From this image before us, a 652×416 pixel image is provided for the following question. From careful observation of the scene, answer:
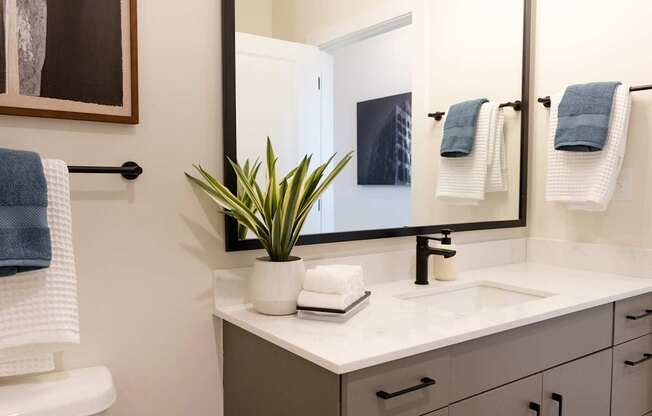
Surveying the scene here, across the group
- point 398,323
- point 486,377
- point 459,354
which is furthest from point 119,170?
point 486,377

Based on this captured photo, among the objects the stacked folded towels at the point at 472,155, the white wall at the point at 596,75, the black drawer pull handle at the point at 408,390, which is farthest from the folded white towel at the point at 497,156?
the black drawer pull handle at the point at 408,390

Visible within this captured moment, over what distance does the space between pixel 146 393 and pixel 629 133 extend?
1.81m

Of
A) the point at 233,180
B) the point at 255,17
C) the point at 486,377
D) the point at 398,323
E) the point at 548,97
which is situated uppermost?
the point at 255,17

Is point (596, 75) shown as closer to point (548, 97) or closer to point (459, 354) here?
point (548, 97)

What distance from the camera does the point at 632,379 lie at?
1.65 m

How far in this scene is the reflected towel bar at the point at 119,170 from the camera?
1.15 metres

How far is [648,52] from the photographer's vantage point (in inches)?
70.9

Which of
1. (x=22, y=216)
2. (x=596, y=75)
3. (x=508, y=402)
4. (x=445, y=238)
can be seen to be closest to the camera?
(x=22, y=216)

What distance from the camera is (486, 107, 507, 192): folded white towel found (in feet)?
6.81

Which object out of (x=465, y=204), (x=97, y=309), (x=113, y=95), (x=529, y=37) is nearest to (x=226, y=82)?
(x=113, y=95)

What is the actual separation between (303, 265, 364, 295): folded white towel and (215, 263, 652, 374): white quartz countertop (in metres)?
0.08

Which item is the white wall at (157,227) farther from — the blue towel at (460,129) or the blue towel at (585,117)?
the blue towel at (585,117)

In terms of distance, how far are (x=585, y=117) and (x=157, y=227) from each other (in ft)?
4.87

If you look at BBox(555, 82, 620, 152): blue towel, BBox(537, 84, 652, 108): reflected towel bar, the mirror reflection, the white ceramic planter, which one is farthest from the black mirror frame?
BBox(537, 84, 652, 108): reflected towel bar
